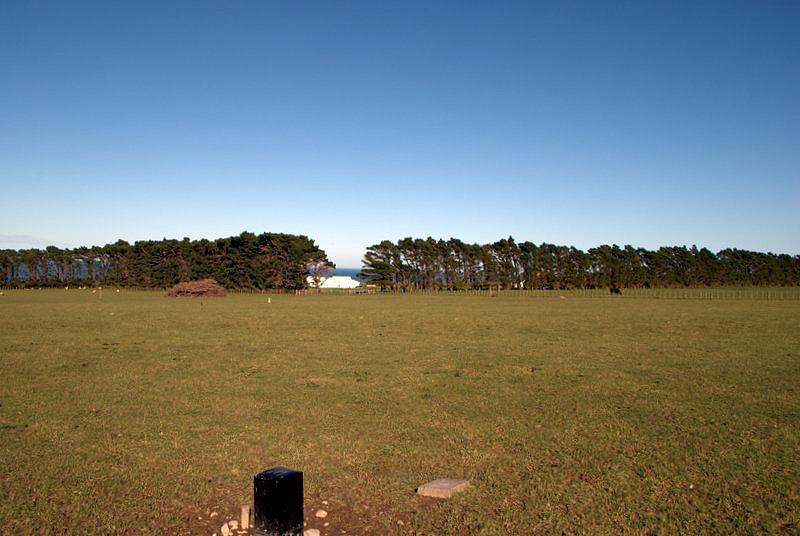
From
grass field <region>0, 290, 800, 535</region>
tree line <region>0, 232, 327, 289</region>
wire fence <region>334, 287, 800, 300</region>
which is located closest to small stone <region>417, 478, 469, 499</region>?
grass field <region>0, 290, 800, 535</region>

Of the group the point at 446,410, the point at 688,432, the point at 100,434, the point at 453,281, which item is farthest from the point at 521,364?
the point at 453,281

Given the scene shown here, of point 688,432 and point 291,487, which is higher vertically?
point 291,487

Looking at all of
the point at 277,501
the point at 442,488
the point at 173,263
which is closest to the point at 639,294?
the point at 173,263

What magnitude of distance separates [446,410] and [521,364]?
5160mm

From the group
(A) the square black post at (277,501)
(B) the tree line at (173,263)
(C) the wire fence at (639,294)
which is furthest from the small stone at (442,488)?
(B) the tree line at (173,263)

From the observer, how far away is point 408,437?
7.23 m

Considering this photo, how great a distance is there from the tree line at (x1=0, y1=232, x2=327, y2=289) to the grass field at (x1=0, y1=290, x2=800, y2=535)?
61.6 meters

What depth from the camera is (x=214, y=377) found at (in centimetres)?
1162

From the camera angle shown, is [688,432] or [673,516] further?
[688,432]

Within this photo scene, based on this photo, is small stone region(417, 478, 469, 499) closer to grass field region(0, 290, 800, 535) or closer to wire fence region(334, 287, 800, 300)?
grass field region(0, 290, 800, 535)

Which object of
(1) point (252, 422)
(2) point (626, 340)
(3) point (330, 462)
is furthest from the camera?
(2) point (626, 340)

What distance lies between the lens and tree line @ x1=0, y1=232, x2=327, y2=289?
7700 cm

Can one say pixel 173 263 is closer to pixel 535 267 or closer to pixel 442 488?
pixel 535 267

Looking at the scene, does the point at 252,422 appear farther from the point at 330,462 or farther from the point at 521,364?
the point at 521,364
